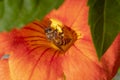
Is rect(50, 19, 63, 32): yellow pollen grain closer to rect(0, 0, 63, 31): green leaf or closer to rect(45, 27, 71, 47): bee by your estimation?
rect(45, 27, 71, 47): bee

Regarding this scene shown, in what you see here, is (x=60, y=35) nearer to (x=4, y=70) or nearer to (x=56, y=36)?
(x=56, y=36)

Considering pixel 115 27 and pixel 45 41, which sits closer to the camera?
pixel 115 27

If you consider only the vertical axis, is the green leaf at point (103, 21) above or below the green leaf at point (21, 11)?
below

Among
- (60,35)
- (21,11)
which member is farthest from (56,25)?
(21,11)

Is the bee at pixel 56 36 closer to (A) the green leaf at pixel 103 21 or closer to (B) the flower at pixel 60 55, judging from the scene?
(B) the flower at pixel 60 55

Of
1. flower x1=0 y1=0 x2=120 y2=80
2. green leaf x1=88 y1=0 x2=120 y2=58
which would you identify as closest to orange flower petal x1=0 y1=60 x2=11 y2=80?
flower x1=0 y1=0 x2=120 y2=80

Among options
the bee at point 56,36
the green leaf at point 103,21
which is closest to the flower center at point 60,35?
the bee at point 56,36

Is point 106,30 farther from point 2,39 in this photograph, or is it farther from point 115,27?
point 2,39

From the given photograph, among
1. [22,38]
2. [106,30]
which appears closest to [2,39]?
[22,38]
